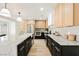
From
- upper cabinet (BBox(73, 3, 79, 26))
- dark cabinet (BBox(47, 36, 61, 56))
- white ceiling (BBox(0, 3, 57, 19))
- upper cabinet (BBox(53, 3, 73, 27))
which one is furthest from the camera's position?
white ceiling (BBox(0, 3, 57, 19))

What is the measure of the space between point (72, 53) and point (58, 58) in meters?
1.92

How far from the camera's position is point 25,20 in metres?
15.1

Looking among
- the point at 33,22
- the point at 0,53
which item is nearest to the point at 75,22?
the point at 0,53

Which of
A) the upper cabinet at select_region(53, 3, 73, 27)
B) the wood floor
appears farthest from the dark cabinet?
the wood floor

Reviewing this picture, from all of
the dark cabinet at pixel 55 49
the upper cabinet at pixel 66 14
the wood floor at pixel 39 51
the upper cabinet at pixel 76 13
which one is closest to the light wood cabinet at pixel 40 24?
the wood floor at pixel 39 51

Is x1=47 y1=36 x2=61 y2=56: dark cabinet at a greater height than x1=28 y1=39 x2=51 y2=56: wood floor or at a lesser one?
greater

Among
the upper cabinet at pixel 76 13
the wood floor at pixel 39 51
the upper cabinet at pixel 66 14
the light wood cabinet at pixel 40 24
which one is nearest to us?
the upper cabinet at pixel 76 13

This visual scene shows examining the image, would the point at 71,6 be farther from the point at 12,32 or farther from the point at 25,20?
the point at 25,20

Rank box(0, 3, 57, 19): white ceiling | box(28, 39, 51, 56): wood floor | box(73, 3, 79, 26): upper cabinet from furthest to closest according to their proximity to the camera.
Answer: box(0, 3, 57, 19): white ceiling → box(28, 39, 51, 56): wood floor → box(73, 3, 79, 26): upper cabinet

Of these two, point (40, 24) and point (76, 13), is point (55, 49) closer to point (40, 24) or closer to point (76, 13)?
point (76, 13)

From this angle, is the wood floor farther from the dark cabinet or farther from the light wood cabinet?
the light wood cabinet

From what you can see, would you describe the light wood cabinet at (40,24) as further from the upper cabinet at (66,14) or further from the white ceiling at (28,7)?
the upper cabinet at (66,14)

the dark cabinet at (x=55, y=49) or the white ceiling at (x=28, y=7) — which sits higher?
the white ceiling at (x=28, y=7)

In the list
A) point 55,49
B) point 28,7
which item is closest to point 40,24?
point 28,7
